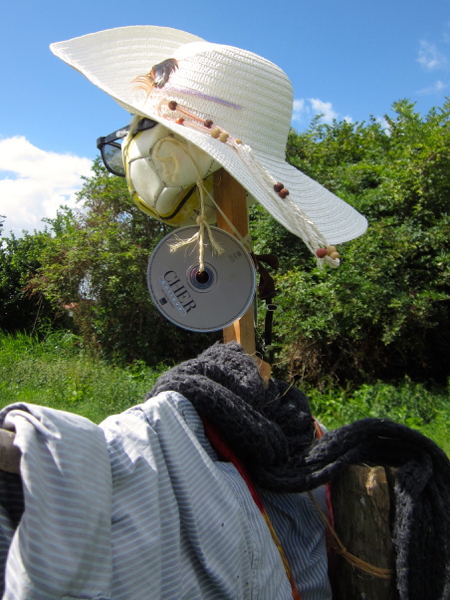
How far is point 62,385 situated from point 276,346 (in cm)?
249

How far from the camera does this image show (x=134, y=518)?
0.71 m

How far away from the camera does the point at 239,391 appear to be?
1.07 meters

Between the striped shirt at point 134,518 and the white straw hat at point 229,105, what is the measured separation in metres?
0.62

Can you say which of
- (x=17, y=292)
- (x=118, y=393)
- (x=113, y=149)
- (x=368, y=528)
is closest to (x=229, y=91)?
(x=113, y=149)

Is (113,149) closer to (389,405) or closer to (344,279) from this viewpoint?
(344,279)

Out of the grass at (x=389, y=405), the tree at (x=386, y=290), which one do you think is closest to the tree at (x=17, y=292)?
the tree at (x=386, y=290)

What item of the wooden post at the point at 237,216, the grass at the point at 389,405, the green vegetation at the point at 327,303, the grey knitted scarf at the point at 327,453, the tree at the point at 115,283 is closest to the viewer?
the grey knitted scarf at the point at 327,453

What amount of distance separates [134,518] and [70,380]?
4.62 m

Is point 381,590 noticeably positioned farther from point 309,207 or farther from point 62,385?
point 62,385

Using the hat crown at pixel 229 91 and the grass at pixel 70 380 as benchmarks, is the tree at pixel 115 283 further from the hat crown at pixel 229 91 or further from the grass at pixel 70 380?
the hat crown at pixel 229 91

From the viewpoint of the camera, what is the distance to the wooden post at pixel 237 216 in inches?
52.2

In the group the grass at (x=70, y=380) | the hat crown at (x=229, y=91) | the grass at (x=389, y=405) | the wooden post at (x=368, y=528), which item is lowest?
the grass at (x=70, y=380)

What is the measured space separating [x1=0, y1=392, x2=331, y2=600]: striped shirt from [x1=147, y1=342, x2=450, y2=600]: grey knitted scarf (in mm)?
71

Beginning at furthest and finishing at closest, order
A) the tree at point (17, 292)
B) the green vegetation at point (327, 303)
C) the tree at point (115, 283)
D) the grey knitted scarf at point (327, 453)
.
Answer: the tree at point (17, 292), the tree at point (115, 283), the green vegetation at point (327, 303), the grey knitted scarf at point (327, 453)
